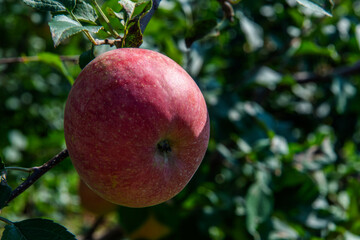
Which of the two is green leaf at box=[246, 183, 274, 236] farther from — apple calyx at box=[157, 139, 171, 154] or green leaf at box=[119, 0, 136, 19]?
green leaf at box=[119, 0, 136, 19]

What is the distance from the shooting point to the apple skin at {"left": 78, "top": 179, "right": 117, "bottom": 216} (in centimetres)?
213

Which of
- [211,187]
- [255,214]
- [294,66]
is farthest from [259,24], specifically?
[255,214]

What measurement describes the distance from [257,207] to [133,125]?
99 cm

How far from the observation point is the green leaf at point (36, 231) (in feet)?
2.68

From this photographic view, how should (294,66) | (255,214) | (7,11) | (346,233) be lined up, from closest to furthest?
(255,214)
(346,233)
(294,66)
(7,11)

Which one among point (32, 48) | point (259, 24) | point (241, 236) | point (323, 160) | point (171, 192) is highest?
point (171, 192)

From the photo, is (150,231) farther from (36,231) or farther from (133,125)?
(133,125)

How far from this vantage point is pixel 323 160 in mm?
1919

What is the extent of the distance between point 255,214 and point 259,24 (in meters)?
1.12

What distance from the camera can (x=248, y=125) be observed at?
186 cm

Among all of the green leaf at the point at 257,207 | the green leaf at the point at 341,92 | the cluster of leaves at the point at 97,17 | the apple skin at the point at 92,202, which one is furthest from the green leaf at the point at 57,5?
the green leaf at the point at 341,92

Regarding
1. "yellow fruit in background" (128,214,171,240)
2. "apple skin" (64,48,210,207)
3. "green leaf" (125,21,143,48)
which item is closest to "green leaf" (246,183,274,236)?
"yellow fruit in background" (128,214,171,240)

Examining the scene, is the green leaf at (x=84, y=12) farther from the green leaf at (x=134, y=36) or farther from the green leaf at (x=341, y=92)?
the green leaf at (x=341, y=92)

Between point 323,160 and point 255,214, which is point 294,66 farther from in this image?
point 255,214
